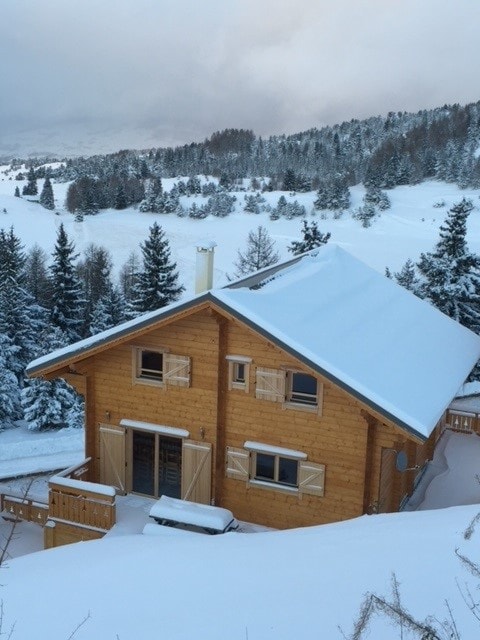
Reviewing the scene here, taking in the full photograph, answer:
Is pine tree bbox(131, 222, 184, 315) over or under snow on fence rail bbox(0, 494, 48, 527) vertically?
over

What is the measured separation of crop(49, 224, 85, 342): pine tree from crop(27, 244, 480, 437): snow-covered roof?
2773 centimetres

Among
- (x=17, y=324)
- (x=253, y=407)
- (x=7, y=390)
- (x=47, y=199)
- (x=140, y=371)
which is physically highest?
(x=47, y=199)

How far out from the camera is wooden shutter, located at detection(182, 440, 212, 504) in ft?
47.3

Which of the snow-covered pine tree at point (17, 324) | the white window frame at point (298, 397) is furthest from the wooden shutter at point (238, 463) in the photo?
the snow-covered pine tree at point (17, 324)

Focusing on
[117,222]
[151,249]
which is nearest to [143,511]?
[151,249]

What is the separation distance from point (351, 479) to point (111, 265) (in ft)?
A: 157

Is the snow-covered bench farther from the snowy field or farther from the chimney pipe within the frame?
the chimney pipe

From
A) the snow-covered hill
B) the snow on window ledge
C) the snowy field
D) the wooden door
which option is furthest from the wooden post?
the snow-covered hill

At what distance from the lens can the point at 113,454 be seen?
1517cm

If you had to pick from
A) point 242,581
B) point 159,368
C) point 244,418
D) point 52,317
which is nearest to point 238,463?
point 244,418

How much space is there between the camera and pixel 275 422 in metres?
13.8

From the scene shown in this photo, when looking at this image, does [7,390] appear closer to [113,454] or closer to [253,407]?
[113,454]

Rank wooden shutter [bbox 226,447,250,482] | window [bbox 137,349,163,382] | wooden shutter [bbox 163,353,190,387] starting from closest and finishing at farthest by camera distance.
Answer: wooden shutter [bbox 226,447,250,482] < wooden shutter [bbox 163,353,190,387] < window [bbox 137,349,163,382]

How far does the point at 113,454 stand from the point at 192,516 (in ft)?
10.7
